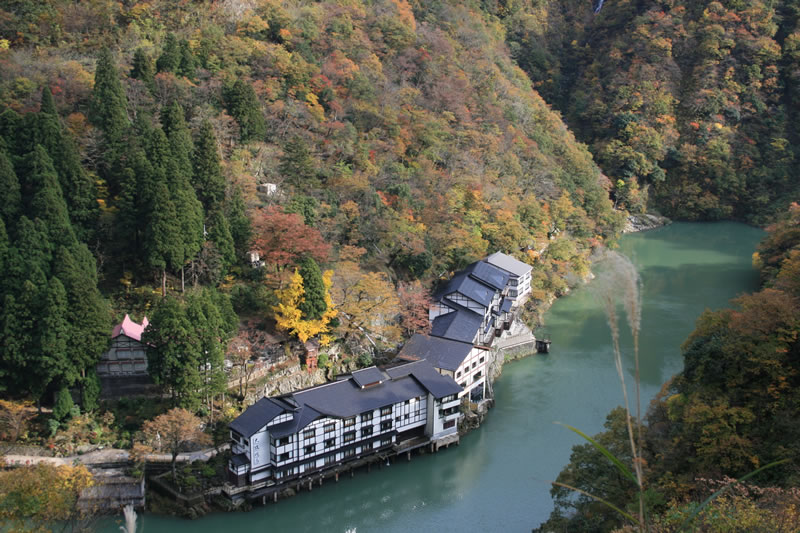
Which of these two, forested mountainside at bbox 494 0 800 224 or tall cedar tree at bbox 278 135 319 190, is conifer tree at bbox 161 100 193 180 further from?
forested mountainside at bbox 494 0 800 224

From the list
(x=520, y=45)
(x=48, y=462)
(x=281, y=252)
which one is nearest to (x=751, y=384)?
(x=281, y=252)

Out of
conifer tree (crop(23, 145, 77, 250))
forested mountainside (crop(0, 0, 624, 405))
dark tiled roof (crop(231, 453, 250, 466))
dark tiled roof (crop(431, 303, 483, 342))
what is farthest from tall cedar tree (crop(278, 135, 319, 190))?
dark tiled roof (crop(231, 453, 250, 466))

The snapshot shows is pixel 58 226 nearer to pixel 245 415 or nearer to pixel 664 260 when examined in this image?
pixel 245 415

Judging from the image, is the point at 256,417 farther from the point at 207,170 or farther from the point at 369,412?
the point at 207,170

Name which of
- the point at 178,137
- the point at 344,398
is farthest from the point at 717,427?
the point at 178,137

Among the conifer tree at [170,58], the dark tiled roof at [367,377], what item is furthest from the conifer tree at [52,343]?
the conifer tree at [170,58]

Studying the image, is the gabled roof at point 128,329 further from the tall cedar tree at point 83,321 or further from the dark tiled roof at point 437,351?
Answer: the dark tiled roof at point 437,351

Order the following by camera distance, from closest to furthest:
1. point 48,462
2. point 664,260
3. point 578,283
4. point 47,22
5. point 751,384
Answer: point 751,384 < point 48,462 < point 47,22 < point 578,283 < point 664,260
